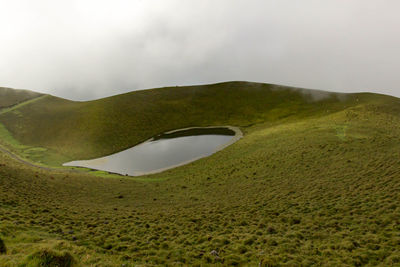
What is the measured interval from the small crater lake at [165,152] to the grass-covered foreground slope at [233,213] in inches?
410

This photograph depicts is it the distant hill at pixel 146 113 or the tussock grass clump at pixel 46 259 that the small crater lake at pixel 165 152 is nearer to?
the distant hill at pixel 146 113

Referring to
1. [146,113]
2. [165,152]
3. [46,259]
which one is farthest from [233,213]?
[146,113]

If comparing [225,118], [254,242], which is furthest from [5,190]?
[225,118]

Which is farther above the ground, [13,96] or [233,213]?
[13,96]

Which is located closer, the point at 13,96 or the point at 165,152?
the point at 165,152

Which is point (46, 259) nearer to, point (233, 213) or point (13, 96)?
point (233, 213)

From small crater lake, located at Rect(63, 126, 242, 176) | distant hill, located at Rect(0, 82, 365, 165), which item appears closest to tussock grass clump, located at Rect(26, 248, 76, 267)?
small crater lake, located at Rect(63, 126, 242, 176)

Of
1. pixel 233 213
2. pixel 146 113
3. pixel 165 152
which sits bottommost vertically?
pixel 233 213

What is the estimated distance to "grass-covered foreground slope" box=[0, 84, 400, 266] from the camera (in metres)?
10.2

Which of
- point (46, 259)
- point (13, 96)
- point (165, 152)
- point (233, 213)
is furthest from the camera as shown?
point (13, 96)

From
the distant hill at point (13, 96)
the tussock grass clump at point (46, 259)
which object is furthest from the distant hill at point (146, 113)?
the tussock grass clump at point (46, 259)

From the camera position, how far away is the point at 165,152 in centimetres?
4956

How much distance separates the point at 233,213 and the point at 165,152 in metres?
34.4

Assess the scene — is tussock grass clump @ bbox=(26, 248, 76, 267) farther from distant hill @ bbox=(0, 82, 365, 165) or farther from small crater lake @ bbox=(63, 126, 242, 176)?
distant hill @ bbox=(0, 82, 365, 165)
